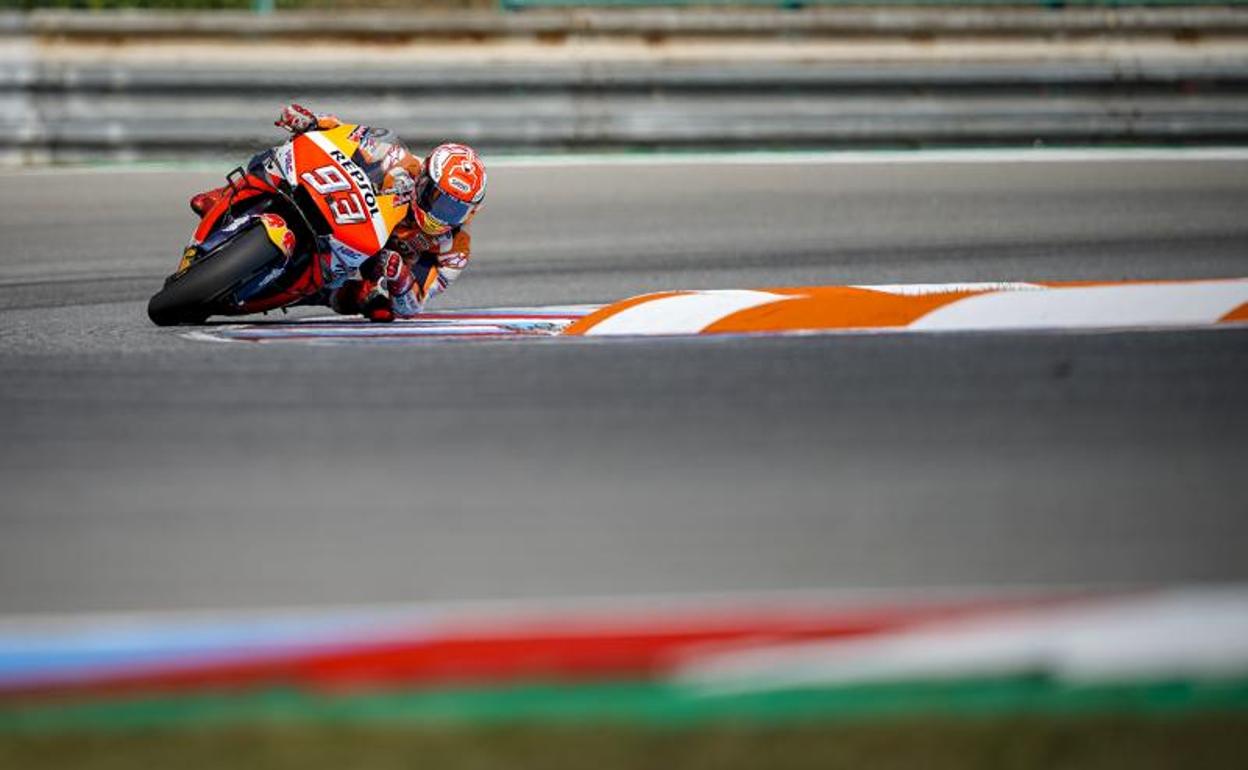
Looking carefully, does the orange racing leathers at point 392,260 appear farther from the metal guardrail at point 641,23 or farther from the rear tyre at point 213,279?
the metal guardrail at point 641,23

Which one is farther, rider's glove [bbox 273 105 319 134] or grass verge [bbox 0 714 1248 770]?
rider's glove [bbox 273 105 319 134]

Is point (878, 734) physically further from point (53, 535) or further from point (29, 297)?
point (29, 297)

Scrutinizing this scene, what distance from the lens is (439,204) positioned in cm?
788

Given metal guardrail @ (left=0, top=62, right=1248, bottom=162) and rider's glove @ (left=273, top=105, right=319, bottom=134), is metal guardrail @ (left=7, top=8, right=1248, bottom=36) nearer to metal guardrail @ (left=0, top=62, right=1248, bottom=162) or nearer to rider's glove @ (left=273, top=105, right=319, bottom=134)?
metal guardrail @ (left=0, top=62, right=1248, bottom=162)

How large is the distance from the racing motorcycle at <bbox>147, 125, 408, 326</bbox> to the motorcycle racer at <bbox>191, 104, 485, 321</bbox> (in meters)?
0.05

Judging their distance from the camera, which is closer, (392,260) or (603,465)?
(603,465)

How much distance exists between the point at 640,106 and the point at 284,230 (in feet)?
17.1

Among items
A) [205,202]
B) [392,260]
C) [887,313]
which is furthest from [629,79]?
[887,313]

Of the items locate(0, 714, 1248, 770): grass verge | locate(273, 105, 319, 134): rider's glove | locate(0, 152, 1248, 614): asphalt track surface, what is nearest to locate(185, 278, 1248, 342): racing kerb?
locate(0, 152, 1248, 614): asphalt track surface

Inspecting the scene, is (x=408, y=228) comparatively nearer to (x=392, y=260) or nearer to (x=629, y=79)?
(x=392, y=260)

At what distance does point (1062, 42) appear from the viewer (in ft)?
42.4

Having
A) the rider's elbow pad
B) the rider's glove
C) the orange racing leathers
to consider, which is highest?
the rider's glove

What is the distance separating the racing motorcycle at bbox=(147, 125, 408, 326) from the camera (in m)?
7.59

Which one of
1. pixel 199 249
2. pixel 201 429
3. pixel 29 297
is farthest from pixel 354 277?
pixel 201 429
